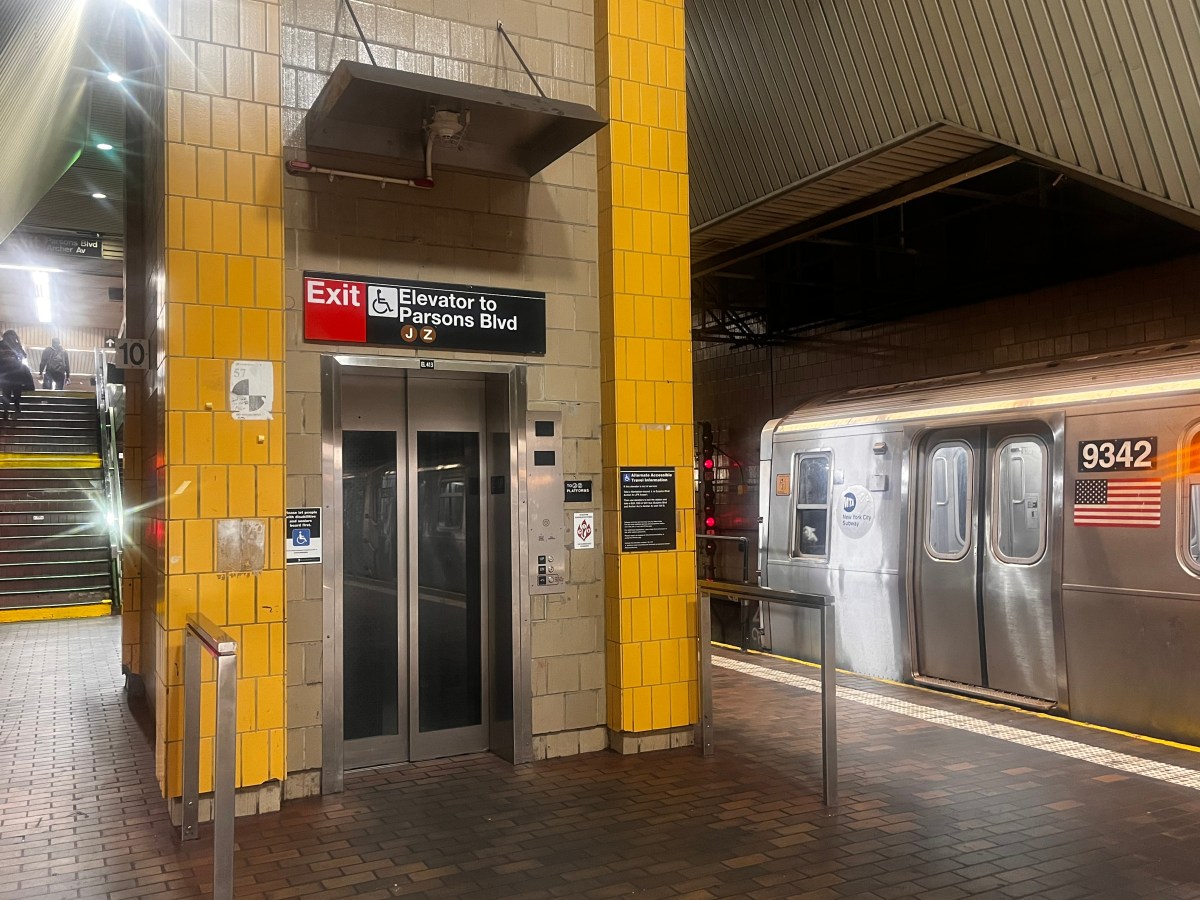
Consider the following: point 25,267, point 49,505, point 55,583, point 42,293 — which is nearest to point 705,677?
point 55,583

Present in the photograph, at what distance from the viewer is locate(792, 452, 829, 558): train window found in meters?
8.84

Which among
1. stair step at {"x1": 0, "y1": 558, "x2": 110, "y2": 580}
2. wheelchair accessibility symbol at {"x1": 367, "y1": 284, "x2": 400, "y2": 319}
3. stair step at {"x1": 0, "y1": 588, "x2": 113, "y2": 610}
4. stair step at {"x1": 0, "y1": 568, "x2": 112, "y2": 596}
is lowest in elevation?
stair step at {"x1": 0, "y1": 588, "x2": 113, "y2": 610}

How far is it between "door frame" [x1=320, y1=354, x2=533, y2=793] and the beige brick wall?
0.05 m

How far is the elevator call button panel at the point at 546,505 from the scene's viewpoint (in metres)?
5.77

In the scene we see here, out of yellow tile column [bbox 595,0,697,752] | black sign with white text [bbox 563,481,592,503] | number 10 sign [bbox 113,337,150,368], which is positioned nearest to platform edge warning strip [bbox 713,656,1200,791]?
yellow tile column [bbox 595,0,697,752]

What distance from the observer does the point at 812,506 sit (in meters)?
8.99

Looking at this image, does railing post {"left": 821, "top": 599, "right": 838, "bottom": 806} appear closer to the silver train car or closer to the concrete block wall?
the silver train car

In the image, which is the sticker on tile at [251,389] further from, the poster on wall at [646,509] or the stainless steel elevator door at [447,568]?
the poster on wall at [646,509]

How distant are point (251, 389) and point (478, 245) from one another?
164 centimetres

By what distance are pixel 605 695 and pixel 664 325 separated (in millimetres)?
2407

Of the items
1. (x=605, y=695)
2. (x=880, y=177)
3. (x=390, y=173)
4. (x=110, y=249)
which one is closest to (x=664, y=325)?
(x=390, y=173)

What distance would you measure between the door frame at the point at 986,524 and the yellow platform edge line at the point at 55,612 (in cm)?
1136

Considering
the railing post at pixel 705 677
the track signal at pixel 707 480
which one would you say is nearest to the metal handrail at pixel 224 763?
the railing post at pixel 705 677

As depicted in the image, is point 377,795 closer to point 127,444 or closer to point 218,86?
point 218,86
